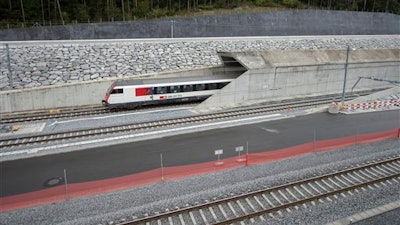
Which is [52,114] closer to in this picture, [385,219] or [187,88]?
[187,88]

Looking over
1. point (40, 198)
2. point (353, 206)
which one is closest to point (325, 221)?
point (353, 206)

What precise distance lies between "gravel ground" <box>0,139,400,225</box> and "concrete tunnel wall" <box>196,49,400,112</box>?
Answer: 13.5 metres

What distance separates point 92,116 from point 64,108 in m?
4.07

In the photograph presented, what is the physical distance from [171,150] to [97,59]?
1858 cm

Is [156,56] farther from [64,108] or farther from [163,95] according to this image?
[64,108]

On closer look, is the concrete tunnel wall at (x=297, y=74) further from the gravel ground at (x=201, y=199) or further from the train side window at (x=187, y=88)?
the gravel ground at (x=201, y=199)

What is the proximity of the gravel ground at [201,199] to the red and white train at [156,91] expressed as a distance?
47.1 feet

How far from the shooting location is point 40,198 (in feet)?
42.8

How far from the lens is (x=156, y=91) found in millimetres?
27719

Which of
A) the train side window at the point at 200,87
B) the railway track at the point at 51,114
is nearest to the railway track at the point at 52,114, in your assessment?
the railway track at the point at 51,114

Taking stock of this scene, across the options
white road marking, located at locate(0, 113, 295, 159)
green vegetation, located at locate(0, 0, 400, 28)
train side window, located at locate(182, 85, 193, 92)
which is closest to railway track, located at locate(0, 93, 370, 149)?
white road marking, located at locate(0, 113, 295, 159)

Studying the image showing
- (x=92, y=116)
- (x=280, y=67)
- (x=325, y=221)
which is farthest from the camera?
(x=280, y=67)

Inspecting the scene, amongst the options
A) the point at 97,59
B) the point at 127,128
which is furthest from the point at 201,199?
the point at 97,59

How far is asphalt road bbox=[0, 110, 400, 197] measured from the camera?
50.2 ft
